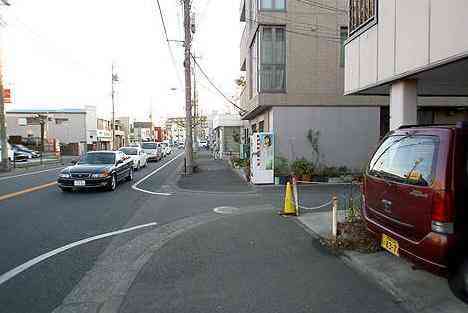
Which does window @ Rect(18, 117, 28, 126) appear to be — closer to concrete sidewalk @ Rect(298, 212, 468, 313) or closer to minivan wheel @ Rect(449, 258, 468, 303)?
concrete sidewalk @ Rect(298, 212, 468, 313)

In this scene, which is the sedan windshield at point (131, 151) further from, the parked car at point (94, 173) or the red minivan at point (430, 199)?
the red minivan at point (430, 199)

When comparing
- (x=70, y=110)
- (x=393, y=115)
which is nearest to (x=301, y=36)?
(x=393, y=115)

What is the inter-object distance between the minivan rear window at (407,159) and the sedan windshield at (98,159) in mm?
12110

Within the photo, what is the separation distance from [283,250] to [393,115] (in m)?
3.36

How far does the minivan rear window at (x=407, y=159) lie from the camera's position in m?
4.18

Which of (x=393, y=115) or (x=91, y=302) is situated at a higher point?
(x=393, y=115)

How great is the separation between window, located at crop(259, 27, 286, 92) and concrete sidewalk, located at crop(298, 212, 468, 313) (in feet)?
39.6

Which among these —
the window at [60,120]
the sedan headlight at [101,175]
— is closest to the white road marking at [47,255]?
the sedan headlight at [101,175]

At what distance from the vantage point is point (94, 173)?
13.7 metres

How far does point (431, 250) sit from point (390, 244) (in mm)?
865

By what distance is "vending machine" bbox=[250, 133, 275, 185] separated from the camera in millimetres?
15797

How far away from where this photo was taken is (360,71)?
8523mm

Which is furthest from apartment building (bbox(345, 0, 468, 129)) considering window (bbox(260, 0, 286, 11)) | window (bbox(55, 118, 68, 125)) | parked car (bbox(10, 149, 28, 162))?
window (bbox(55, 118, 68, 125))

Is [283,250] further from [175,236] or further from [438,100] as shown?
[438,100]
